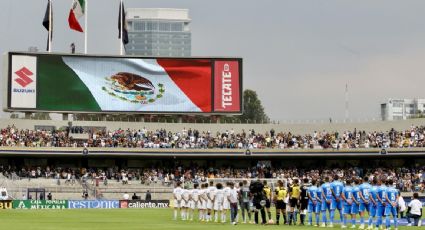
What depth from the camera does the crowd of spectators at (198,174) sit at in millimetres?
87125

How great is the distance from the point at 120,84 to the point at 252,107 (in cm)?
8848

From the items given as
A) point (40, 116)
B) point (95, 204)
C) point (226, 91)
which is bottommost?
point (95, 204)

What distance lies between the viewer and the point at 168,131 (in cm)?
10019

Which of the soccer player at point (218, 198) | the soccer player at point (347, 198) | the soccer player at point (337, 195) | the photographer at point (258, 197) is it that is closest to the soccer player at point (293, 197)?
the photographer at point (258, 197)

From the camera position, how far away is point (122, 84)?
93375 mm

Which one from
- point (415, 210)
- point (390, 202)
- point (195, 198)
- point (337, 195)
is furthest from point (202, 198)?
point (390, 202)

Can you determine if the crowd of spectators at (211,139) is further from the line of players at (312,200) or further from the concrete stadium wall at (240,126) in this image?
the line of players at (312,200)

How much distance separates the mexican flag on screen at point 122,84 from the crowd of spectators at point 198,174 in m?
6.08

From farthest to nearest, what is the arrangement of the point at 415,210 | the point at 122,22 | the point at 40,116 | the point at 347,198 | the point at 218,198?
the point at 40,116 → the point at 122,22 → the point at 218,198 → the point at 415,210 → the point at 347,198

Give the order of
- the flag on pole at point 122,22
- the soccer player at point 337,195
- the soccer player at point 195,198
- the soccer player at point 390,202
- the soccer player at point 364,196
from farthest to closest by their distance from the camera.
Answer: the flag on pole at point 122,22 < the soccer player at point 195,198 < the soccer player at point 337,195 < the soccer player at point 364,196 < the soccer player at point 390,202

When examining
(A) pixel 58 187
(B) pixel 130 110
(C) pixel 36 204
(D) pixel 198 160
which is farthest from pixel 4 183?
(D) pixel 198 160

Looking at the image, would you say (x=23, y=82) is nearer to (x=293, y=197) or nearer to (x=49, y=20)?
(x=49, y=20)

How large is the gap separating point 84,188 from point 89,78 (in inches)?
505

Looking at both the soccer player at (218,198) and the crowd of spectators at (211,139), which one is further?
the crowd of spectators at (211,139)
